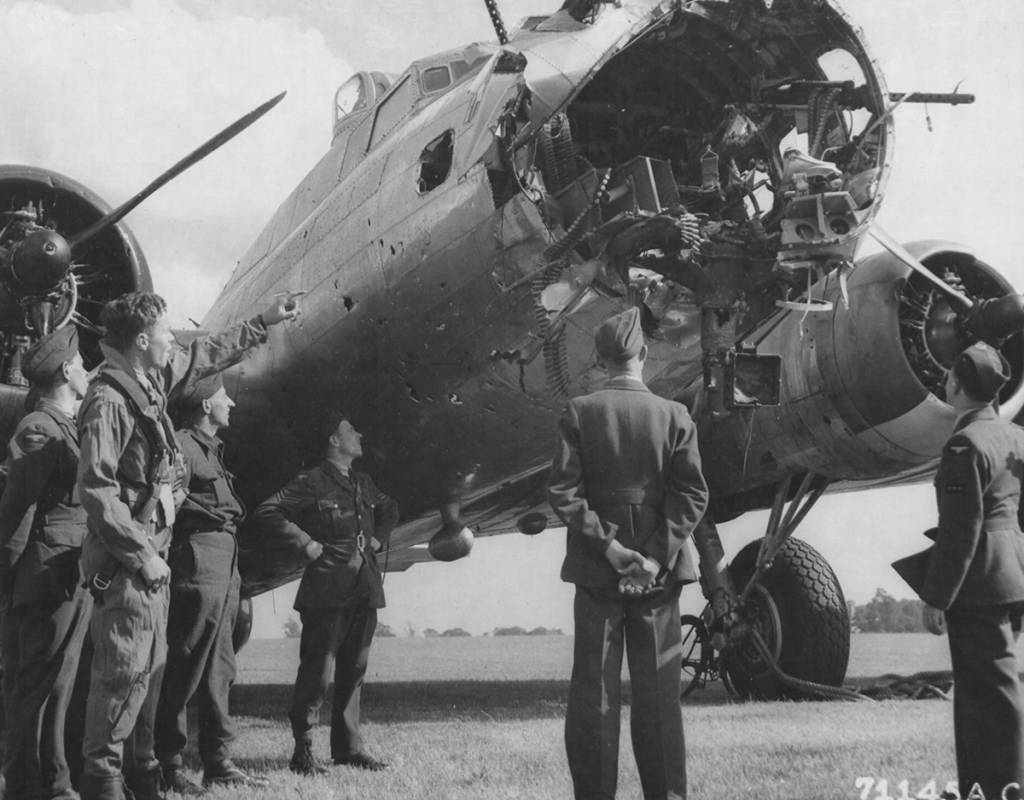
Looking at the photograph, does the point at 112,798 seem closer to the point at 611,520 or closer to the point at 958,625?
the point at 611,520

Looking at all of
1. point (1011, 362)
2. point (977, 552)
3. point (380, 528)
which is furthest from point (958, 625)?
point (1011, 362)

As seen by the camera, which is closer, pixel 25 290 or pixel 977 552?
pixel 977 552

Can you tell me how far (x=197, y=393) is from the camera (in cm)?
614

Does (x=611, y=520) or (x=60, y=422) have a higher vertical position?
(x=60, y=422)

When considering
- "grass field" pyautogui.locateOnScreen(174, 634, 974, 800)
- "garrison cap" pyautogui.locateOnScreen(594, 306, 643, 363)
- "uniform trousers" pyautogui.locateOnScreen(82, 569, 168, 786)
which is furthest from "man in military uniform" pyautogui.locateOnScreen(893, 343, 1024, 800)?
"uniform trousers" pyautogui.locateOnScreen(82, 569, 168, 786)

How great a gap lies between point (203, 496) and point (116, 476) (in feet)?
4.51

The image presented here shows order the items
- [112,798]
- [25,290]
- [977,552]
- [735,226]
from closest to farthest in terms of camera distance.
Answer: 1. [112,798]
2. [977,552]
3. [735,226]
4. [25,290]

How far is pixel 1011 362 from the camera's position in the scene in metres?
8.62

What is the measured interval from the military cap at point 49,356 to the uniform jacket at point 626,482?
237 cm

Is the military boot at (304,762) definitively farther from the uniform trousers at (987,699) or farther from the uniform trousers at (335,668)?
the uniform trousers at (987,699)

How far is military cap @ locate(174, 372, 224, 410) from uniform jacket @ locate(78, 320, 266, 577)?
1.23 metres

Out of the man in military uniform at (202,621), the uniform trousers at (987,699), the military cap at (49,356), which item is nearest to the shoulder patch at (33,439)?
the military cap at (49,356)

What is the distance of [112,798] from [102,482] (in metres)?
1.09

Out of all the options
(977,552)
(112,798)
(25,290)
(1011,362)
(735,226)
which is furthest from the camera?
(1011,362)
